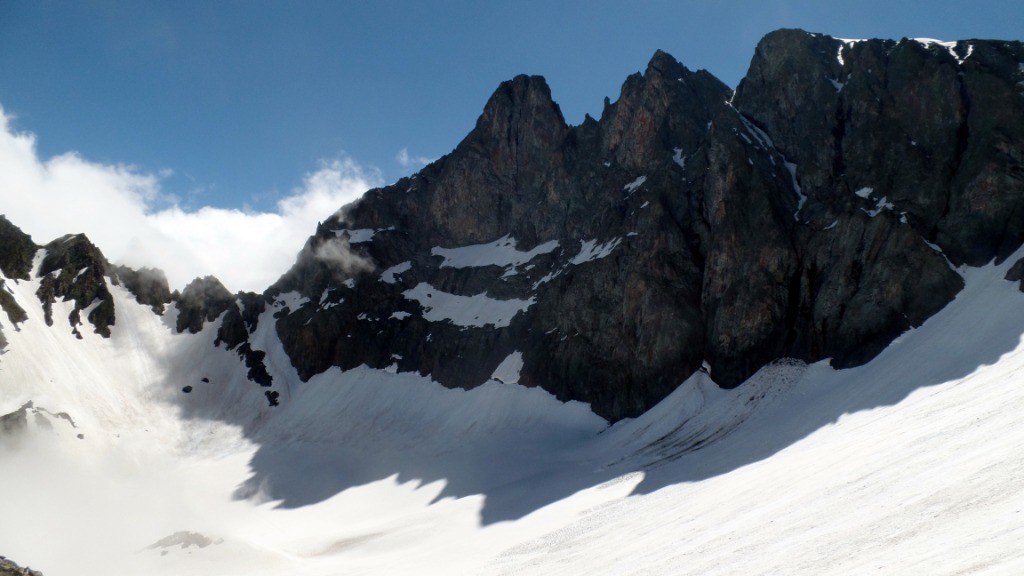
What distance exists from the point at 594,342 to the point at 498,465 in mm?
20206

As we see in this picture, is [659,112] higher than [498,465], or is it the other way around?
[659,112]

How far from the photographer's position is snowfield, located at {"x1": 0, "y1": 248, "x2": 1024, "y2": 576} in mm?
18250

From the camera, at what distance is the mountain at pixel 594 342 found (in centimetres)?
3359

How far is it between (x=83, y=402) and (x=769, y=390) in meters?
85.5

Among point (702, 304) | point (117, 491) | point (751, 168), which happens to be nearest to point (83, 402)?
point (117, 491)

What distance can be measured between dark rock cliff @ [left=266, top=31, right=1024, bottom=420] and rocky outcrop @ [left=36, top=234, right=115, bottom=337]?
27658 millimetres

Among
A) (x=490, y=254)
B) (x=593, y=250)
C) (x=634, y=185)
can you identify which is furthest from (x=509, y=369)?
(x=634, y=185)

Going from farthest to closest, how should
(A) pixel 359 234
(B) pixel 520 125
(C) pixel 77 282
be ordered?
1. (A) pixel 359 234
2. (B) pixel 520 125
3. (C) pixel 77 282

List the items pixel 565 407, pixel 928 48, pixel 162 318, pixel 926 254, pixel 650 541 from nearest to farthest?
pixel 650 541 → pixel 926 254 → pixel 928 48 → pixel 565 407 → pixel 162 318

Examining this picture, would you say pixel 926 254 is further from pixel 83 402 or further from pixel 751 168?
pixel 83 402

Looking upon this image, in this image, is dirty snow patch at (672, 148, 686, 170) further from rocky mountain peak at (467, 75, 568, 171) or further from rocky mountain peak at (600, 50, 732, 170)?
rocky mountain peak at (467, 75, 568, 171)

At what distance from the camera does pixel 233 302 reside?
112m

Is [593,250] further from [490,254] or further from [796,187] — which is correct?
[796,187]

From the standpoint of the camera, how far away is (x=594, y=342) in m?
74.0
